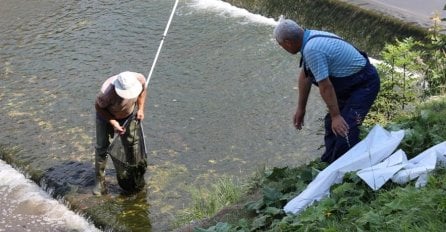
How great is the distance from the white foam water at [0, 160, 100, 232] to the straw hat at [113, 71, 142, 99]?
1355mm

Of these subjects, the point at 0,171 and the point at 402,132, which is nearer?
the point at 402,132

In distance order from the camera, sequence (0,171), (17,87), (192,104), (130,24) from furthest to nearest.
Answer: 1. (130,24)
2. (17,87)
3. (192,104)
4. (0,171)

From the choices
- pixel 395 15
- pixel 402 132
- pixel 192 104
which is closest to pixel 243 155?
pixel 192 104

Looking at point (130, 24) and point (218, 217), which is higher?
point (218, 217)

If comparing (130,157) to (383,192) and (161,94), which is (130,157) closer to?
(161,94)

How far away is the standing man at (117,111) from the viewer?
18.5 ft

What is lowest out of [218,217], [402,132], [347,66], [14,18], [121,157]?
[14,18]

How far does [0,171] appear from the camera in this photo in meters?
6.82

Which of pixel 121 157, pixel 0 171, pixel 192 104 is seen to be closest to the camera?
pixel 121 157

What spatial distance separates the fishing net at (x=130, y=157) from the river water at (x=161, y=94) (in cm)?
16

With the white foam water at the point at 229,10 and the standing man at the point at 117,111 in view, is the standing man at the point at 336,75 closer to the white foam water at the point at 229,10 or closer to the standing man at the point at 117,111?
the standing man at the point at 117,111

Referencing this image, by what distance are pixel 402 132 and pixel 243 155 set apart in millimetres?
2792

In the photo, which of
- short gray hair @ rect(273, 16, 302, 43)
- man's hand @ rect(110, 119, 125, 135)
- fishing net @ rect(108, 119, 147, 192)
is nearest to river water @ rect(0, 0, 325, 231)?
fishing net @ rect(108, 119, 147, 192)

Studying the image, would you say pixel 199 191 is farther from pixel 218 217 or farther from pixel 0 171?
pixel 0 171
